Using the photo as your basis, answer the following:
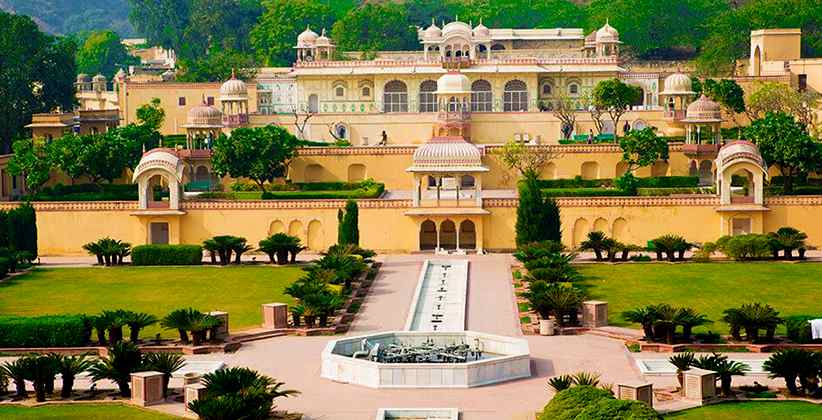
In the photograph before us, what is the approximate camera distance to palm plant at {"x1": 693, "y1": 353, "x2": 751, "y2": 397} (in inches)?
1372

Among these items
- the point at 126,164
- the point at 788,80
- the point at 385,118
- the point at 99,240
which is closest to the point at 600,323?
the point at 99,240

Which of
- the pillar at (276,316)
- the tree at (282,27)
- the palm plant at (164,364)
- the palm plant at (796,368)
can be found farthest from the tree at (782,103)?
the palm plant at (164,364)

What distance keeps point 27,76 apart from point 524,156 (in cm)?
2626

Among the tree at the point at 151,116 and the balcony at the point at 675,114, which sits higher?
the tree at the point at 151,116

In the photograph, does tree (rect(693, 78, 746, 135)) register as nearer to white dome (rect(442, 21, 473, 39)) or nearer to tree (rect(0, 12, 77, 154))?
white dome (rect(442, 21, 473, 39))

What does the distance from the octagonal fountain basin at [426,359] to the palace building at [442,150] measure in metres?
20.2

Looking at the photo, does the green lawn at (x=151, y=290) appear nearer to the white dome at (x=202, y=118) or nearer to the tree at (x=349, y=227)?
the tree at (x=349, y=227)

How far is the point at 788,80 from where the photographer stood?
8594 cm

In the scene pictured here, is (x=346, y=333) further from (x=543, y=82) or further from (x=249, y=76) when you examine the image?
(x=249, y=76)

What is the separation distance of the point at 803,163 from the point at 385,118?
23.0 metres

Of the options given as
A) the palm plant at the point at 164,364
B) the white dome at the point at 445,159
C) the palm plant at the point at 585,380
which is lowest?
the palm plant at the point at 585,380

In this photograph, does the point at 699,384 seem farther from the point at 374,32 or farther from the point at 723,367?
the point at 374,32

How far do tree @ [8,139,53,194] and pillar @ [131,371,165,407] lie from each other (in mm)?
34512

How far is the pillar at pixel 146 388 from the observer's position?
34.7 m
